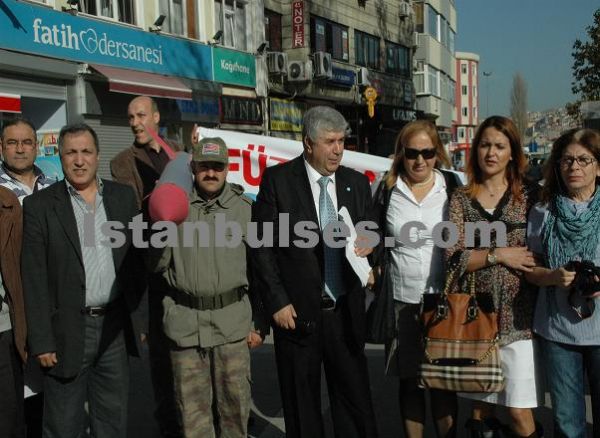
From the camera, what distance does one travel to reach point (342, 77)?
82.8 ft

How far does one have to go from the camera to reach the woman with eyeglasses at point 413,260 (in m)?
3.65

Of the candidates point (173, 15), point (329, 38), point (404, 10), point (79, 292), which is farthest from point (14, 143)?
point (404, 10)

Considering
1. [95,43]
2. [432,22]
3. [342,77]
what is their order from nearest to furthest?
[95,43] → [342,77] → [432,22]

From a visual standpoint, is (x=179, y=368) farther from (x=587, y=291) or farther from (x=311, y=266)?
(x=587, y=291)

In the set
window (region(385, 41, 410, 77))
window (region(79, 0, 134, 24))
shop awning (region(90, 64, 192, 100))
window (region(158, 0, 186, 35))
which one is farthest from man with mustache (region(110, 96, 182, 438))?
window (region(385, 41, 410, 77))

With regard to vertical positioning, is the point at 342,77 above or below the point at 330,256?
above

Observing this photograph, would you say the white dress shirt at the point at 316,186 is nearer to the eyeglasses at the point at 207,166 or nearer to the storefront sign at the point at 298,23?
the eyeglasses at the point at 207,166

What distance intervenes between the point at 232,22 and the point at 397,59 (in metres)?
14.1

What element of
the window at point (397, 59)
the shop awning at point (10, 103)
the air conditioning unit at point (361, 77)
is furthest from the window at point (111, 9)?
the window at point (397, 59)

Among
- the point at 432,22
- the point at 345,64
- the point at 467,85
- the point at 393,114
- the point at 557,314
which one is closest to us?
the point at 557,314

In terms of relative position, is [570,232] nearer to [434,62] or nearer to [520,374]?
[520,374]

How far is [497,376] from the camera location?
3311 millimetres

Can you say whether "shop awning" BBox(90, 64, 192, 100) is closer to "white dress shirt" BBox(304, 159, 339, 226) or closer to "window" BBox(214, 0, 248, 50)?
"window" BBox(214, 0, 248, 50)

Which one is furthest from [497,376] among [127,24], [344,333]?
[127,24]
